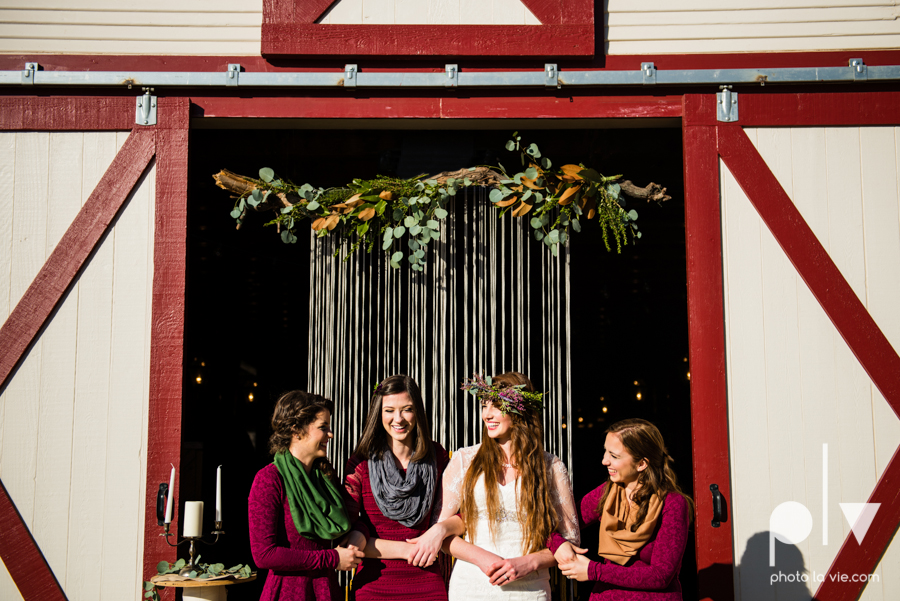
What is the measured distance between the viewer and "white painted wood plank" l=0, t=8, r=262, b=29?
4574 millimetres

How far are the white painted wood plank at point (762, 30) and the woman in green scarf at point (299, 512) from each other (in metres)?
2.86

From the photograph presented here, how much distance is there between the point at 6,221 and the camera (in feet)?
14.5

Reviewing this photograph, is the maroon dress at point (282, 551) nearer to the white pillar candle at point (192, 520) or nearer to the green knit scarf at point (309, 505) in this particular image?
the green knit scarf at point (309, 505)

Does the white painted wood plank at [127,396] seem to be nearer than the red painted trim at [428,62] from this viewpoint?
Yes

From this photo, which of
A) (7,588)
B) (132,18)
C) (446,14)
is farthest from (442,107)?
(7,588)

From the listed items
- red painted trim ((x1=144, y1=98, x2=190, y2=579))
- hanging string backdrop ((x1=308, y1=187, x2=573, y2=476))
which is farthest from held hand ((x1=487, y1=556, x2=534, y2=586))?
red painted trim ((x1=144, y1=98, x2=190, y2=579))

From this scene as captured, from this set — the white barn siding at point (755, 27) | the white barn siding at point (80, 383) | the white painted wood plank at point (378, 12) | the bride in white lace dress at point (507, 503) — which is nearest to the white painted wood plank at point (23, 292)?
the white barn siding at point (80, 383)

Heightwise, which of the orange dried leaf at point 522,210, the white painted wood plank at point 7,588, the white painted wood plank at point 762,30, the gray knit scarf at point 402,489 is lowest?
the white painted wood plank at point 7,588

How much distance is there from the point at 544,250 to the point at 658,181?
217 cm

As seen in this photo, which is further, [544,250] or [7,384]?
[544,250]

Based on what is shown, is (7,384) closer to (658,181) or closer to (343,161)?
(343,161)

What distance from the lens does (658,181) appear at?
22.1ft

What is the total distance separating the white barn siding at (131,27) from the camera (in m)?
4.57

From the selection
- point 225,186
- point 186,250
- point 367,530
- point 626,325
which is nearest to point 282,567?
point 367,530
